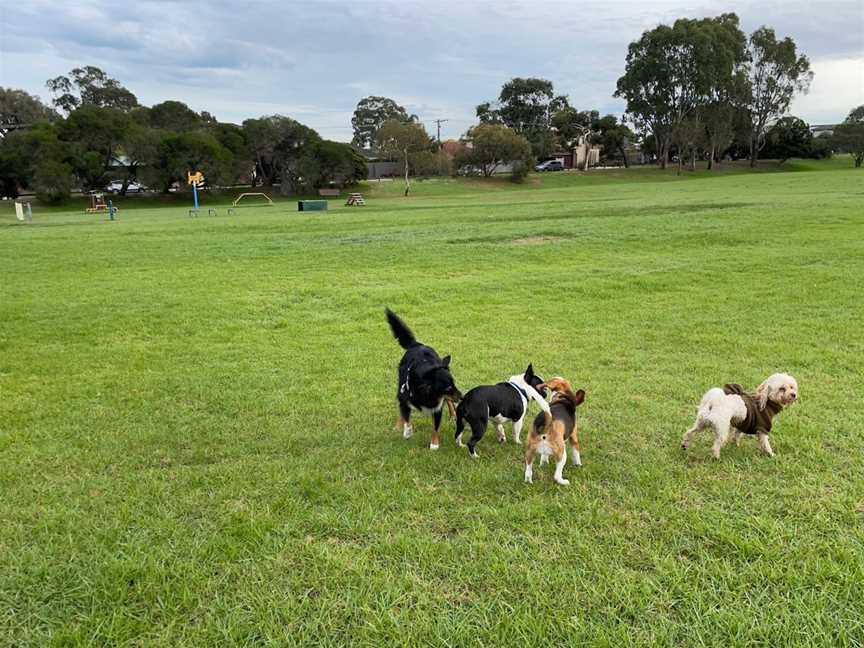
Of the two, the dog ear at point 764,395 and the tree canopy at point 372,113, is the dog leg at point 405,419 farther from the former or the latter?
the tree canopy at point 372,113

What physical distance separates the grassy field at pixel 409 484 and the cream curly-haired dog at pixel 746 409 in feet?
0.62

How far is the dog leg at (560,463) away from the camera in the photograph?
3469 mm

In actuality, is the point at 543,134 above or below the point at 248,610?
above

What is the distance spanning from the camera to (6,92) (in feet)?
208

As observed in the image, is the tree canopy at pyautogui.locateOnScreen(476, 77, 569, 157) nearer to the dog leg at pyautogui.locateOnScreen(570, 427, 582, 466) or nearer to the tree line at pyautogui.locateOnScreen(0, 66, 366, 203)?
the tree line at pyautogui.locateOnScreen(0, 66, 366, 203)

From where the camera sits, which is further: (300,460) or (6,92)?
(6,92)

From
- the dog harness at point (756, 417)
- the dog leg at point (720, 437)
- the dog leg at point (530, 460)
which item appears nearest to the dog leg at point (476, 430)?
the dog leg at point (530, 460)

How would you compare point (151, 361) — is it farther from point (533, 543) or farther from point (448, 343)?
point (533, 543)

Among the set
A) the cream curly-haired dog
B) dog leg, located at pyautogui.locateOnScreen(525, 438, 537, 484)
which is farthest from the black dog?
the cream curly-haired dog

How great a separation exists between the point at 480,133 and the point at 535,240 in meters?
45.0

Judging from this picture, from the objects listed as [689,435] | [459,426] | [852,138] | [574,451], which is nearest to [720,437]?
[689,435]

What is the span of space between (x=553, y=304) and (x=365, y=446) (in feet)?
16.6

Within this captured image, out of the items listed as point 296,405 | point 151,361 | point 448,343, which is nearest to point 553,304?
point 448,343

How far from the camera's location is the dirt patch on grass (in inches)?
569
